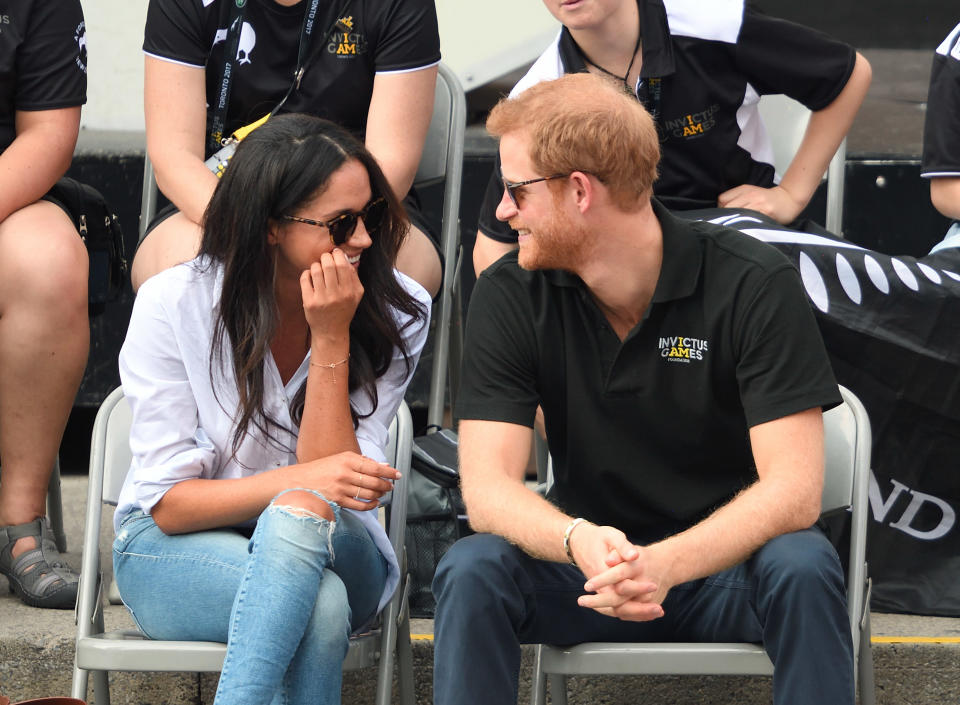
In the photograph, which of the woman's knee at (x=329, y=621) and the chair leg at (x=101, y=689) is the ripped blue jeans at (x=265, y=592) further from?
the chair leg at (x=101, y=689)

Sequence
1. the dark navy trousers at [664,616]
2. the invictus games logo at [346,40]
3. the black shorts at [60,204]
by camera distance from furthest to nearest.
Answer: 1. the invictus games logo at [346,40]
2. the black shorts at [60,204]
3. the dark navy trousers at [664,616]

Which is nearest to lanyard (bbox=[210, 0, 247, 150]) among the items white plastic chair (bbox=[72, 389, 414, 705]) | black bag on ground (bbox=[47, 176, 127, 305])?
black bag on ground (bbox=[47, 176, 127, 305])

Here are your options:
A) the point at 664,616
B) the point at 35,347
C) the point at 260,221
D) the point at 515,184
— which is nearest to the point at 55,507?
the point at 35,347

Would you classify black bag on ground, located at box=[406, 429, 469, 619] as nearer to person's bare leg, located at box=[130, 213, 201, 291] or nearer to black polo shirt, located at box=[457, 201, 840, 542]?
black polo shirt, located at box=[457, 201, 840, 542]

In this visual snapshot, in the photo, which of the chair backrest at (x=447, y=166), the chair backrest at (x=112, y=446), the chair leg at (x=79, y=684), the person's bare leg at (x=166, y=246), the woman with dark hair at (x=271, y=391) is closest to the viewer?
the woman with dark hair at (x=271, y=391)

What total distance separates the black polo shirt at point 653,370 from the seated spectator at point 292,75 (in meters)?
0.83

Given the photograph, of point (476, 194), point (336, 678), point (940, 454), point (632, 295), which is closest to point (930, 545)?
point (940, 454)

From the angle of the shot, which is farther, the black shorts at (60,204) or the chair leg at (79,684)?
the black shorts at (60,204)

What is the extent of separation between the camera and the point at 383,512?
9.18ft

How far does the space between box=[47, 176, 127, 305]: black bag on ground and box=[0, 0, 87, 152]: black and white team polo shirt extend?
0.62 ft

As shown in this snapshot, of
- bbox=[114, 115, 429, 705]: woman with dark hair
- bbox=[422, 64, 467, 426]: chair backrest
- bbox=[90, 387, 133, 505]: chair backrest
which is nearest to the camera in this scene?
bbox=[114, 115, 429, 705]: woman with dark hair

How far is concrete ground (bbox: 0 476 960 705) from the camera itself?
9.11 feet

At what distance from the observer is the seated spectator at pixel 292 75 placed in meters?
3.23

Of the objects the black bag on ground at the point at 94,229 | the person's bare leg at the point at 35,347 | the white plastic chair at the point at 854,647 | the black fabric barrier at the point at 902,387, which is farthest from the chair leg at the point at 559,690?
the black bag on ground at the point at 94,229
